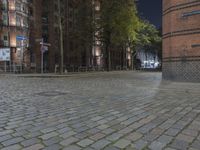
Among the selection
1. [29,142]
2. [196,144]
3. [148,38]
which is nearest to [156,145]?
[196,144]

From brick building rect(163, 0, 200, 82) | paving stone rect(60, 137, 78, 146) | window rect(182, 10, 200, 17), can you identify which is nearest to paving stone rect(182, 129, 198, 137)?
paving stone rect(60, 137, 78, 146)

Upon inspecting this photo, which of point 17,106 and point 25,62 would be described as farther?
point 25,62

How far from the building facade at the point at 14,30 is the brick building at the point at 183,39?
74.0 feet

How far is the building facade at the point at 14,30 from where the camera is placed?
32.6 metres

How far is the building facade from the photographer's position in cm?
3256

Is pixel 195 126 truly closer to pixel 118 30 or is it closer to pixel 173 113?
pixel 173 113

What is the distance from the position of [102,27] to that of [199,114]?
27.4m

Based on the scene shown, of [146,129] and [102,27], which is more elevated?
[102,27]

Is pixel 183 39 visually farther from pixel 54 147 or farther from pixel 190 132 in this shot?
pixel 54 147

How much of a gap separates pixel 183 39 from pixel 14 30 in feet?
86.0

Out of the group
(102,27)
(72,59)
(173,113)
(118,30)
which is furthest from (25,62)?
(173,113)

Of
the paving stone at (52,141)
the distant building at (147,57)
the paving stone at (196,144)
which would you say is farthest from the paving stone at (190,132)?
the distant building at (147,57)

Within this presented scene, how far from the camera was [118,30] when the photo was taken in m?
29.9

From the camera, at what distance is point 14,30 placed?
110 ft
